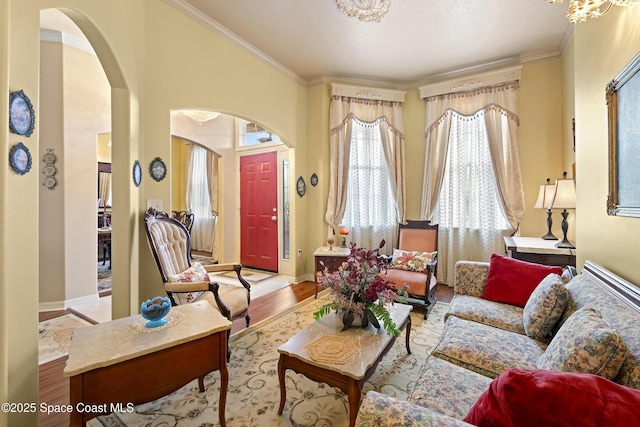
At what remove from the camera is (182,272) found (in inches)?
104

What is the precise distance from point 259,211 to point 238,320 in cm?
255

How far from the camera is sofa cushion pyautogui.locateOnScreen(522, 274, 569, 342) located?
1771 mm

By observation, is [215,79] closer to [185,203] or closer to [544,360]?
[544,360]

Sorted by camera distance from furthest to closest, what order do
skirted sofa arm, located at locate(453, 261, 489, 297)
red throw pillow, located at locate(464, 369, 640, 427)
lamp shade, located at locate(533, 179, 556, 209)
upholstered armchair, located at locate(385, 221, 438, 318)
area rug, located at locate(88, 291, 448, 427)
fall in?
upholstered armchair, located at locate(385, 221, 438, 318), lamp shade, located at locate(533, 179, 556, 209), skirted sofa arm, located at locate(453, 261, 489, 297), area rug, located at locate(88, 291, 448, 427), red throw pillow, located at locate(464, 369, 640, 427)

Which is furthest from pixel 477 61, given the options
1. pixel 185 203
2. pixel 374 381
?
pixel 185 203

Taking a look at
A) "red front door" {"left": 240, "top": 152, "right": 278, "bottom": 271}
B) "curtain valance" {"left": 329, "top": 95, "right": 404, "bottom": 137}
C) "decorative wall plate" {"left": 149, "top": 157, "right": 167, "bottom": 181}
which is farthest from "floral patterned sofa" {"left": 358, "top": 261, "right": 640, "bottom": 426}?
"red front door" {"left": 240, "top": 152, "right": 278, "bottom": 271}

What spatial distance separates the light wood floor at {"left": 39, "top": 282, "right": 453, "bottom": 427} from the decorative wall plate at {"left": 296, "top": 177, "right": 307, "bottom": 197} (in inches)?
58.3

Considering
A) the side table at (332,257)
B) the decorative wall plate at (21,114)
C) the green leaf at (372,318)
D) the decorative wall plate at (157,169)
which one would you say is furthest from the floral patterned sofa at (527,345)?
the decorative wall plate at (157,169)

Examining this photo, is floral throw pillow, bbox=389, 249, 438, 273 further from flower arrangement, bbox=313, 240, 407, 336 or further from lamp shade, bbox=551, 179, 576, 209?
flower arrangement, bbox=313, 240, 407, 336

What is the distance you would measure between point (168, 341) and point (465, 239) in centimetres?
411

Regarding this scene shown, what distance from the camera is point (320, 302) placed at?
3691 millimetres

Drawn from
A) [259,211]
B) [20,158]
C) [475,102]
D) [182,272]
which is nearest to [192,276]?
[182,272]

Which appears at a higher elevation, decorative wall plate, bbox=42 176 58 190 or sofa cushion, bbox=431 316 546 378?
decorative wall plate, bbox=42 176 58 190

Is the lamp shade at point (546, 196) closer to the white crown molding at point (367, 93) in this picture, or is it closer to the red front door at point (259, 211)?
the white crown molding at point (367, 93)
